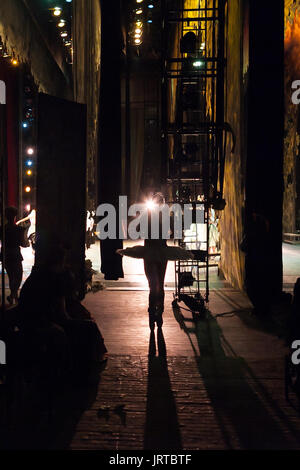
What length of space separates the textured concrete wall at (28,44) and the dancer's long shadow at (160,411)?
8.77 m

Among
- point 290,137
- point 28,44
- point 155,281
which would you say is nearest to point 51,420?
point 155,281

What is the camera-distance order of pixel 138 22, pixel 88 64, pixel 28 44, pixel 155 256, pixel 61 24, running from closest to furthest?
pixel 155 256, pixel 88 64, pixel 28 44, pixel 61 24, pixel 138 22

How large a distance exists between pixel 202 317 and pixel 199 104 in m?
4.12

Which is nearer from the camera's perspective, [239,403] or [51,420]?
[51,420]

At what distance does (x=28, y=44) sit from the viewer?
14.1 metres

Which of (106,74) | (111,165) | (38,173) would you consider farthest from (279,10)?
(38,173)

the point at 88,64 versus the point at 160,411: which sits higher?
the point at 88,64

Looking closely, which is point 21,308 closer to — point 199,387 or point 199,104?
point 199,387

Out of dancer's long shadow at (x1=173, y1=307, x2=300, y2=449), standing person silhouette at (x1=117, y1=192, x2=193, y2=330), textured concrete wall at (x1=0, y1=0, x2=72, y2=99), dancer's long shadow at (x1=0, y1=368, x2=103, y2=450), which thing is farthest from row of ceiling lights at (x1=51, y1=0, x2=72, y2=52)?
dancer's long shadow at (x1=0, y1=368, x2=103, y2=450)

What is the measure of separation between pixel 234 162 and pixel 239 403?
5751mm

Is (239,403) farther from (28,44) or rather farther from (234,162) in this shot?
(28,44)

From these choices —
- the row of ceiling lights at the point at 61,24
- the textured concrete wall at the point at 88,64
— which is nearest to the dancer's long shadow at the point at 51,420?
the textured concrete wall at the point at 88,64

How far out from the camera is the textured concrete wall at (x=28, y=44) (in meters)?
11.5
